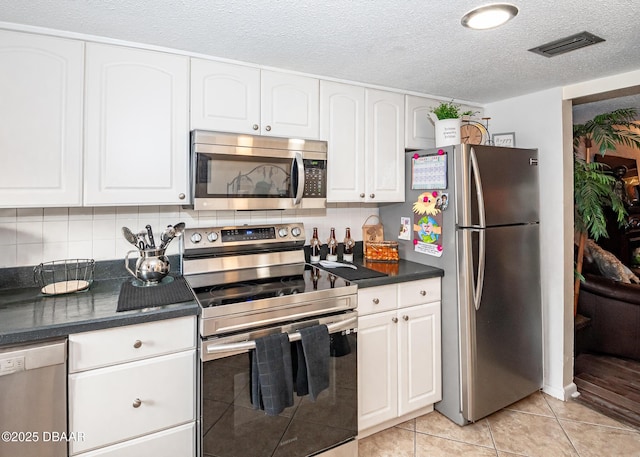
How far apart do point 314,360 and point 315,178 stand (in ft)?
3.41

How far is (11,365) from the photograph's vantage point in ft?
4.15

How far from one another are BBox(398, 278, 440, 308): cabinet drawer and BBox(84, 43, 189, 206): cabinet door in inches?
52.2

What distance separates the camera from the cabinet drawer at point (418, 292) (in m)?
2.15

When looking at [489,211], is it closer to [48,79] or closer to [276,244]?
[276,244]

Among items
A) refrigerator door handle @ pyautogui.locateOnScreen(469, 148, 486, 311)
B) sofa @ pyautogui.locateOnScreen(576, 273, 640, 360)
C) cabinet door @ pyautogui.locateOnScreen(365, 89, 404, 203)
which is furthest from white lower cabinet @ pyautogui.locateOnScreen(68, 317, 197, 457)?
sofa @ pyautogui.locateOnScreen(576, 273, 640, 360)

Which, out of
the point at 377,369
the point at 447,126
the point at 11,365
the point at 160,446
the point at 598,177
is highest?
the point at 447,126

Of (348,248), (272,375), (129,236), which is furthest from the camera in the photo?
(348,248)

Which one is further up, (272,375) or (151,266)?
(151,266)

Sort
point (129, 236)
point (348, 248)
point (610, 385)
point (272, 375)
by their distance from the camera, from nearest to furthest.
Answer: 1. point (272, 375)
2. point (129, 236)
3. point (348, 248)
4. point (610, 385)

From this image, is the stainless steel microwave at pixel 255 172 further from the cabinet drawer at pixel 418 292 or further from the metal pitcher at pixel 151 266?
the cabinet drawer at pixel 418 292

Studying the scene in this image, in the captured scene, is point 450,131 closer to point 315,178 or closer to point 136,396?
point 315,178

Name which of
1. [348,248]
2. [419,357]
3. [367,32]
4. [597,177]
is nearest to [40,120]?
[367,32]

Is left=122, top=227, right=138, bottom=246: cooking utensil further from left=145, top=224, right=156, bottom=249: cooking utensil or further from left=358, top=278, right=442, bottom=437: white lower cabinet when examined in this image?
left=358, top=278, right=442, bottom=437: white lower cabinet

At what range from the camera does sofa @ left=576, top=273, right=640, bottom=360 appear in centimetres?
296
